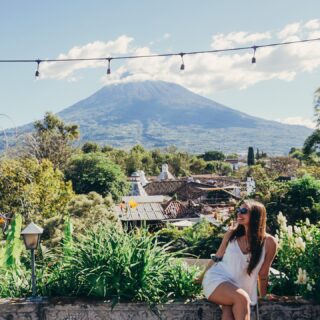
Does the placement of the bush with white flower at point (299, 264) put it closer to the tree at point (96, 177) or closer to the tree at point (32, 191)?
the tree at point (32, 191)

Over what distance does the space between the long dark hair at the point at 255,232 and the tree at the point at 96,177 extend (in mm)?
22882

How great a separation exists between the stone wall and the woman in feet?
0.82

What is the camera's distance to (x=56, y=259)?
4.78 m

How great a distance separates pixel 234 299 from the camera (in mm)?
3518

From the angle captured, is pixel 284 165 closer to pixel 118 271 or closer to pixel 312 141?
pixel 312 141

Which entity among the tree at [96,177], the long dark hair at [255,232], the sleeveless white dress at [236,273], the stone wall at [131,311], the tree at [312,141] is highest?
the tree at [312,141]

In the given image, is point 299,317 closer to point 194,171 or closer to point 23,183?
point 23,183

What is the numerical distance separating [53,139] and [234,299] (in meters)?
29.7

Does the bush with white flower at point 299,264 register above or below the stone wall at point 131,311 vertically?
above

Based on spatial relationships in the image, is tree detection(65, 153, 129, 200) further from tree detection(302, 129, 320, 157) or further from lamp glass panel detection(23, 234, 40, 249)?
lamp glass panel detection(23, 234, 40, 249)

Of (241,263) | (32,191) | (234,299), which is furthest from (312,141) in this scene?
(234,299)

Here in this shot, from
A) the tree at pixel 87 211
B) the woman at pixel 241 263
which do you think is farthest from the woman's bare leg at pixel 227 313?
the tree at pixel 87 211

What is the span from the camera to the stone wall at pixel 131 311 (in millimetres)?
3865

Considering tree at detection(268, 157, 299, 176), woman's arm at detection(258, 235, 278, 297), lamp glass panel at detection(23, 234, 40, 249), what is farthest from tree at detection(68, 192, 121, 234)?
tree at detection(268, 157, 299, 176)
